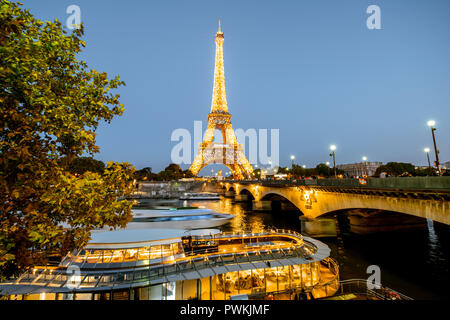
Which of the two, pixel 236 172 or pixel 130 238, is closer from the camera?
pixel 130 238

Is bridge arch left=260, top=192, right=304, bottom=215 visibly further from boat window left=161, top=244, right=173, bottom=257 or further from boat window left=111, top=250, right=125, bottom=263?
boat window left=111, top=250, right=125, bottom=263

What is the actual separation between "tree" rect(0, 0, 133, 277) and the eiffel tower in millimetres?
97970

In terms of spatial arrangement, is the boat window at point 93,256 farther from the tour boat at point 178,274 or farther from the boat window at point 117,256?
the boat window at point 117,256

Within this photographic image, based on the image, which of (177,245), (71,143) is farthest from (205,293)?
(71,143)

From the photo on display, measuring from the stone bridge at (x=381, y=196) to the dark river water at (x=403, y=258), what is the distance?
5.19 meters

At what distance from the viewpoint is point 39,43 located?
5152 millimetres

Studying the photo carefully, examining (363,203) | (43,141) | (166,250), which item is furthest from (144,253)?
(363,203)

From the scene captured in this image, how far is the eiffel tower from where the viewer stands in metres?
105

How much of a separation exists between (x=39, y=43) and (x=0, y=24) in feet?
2.32

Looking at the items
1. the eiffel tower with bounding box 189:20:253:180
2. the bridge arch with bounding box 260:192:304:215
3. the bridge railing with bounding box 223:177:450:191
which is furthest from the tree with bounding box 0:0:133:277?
the eiffel tower with bounding box 189:20:253:180

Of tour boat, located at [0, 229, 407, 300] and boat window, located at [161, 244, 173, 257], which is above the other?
boat window, located at [161, 244, 173, 257]

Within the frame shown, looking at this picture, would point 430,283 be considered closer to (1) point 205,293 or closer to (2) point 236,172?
(1) point 205,293

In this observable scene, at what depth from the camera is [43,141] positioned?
5285 millimetres

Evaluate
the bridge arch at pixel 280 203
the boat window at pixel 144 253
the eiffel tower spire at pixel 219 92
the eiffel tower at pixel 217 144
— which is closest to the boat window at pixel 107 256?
the boat window at pixel 144 253
